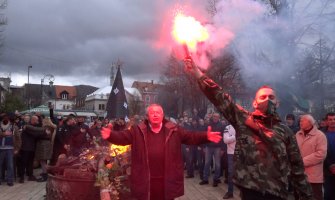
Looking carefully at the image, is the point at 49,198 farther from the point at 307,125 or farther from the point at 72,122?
Answer: the point at 307,125

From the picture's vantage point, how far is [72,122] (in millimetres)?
11445

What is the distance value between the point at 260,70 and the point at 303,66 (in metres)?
1.63

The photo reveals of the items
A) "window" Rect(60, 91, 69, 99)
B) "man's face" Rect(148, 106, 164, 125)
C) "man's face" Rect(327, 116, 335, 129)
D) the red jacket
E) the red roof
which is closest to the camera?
the red jacket

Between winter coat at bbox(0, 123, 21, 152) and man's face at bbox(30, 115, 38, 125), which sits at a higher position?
man's face at bbox(30, 115, 38, 125)

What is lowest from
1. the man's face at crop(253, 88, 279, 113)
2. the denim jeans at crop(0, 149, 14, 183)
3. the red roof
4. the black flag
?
the denim jeans at crop(0, 149, 14, 183)

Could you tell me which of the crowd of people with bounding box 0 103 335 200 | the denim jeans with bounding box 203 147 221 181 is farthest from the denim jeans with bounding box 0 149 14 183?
the denim jeans with bounding box 203 147 221 181

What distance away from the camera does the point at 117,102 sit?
14711 millimetres

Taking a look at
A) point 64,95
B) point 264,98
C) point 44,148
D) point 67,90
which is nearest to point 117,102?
point 44,148

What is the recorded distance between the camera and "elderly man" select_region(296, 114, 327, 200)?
252 inches

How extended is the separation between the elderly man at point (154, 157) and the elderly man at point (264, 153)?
1214 mm

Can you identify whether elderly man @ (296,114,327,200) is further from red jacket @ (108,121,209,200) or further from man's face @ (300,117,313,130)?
red jacket @ (108,121,209,200)

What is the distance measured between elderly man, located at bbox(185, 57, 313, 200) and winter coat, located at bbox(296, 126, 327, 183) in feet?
9.09

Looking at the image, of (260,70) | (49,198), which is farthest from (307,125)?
(49,198)

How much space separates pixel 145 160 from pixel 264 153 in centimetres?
162
